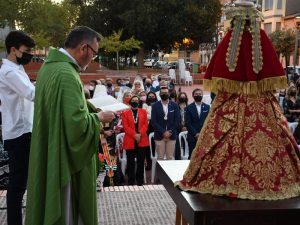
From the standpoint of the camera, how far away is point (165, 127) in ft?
26.4

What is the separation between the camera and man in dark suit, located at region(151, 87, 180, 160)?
26.0 ft

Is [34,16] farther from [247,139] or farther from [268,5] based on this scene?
[247,139]

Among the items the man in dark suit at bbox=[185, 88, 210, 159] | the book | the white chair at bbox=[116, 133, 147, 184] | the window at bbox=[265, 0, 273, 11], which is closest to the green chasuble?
the book

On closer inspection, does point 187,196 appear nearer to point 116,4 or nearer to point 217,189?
point 217,189

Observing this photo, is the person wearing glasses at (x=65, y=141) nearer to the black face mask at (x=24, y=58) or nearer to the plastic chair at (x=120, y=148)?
the black face mask at (x=24, y=58)

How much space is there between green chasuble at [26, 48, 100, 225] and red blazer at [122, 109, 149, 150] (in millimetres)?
4319

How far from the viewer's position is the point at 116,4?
34219 millimetres

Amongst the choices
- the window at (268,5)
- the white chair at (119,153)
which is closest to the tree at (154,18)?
the window at (268,5)

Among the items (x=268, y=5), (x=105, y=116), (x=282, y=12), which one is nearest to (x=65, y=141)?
(x=105, y=116)

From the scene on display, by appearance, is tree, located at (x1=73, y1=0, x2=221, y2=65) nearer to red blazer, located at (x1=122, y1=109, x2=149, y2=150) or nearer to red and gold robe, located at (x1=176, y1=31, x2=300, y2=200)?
red blazer, located at (x1=122, y1=109, x2=149, y2=150)

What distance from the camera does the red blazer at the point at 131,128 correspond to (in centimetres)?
769

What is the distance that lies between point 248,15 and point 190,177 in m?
1.19

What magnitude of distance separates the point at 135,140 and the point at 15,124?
12.6 feet

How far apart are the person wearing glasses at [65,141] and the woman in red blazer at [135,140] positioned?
4.25 m
